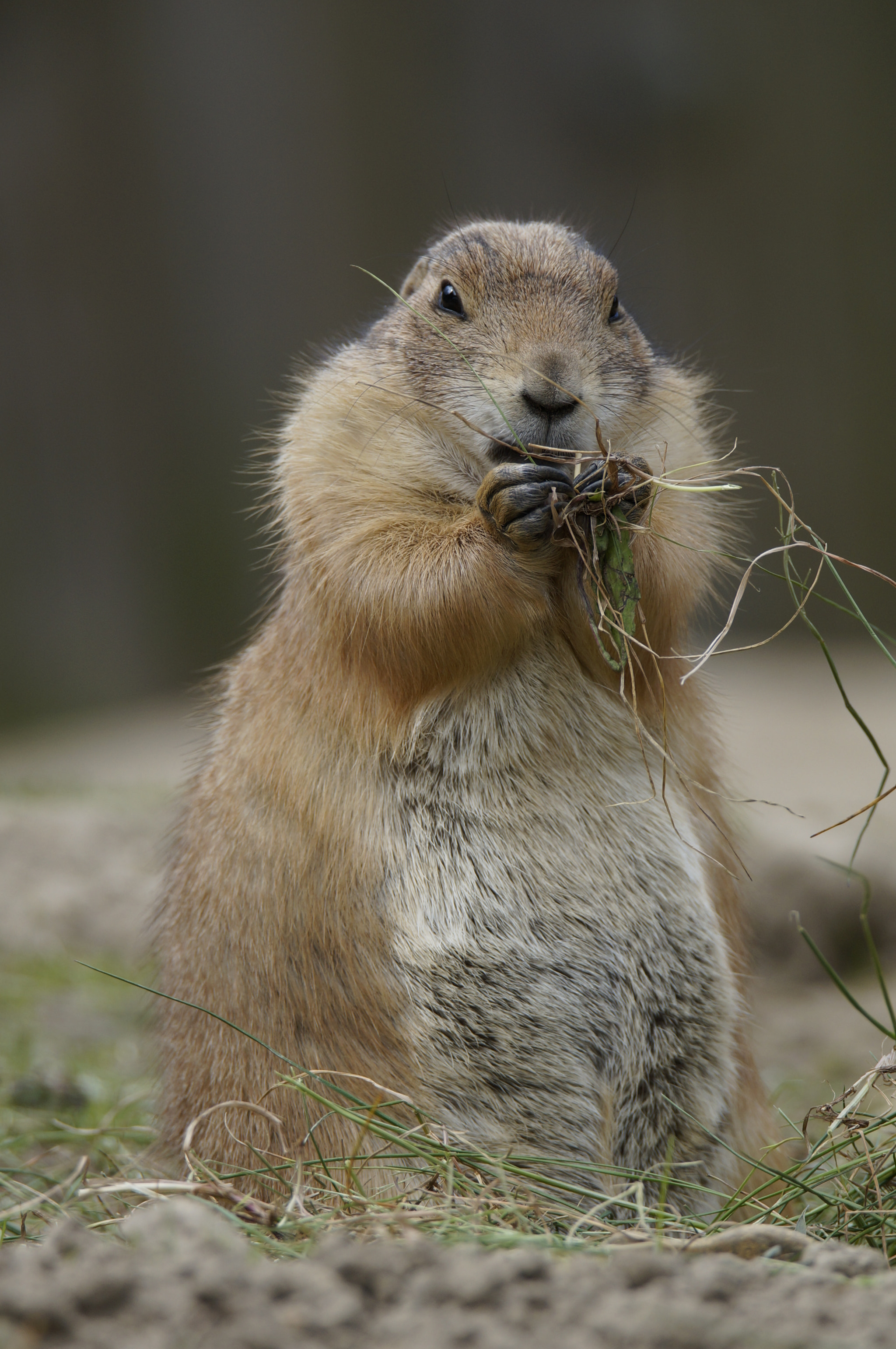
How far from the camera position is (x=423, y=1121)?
10.6 ft

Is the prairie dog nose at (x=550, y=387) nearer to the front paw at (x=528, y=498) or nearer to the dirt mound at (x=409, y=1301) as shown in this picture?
the front paw at (x=528, y=498)

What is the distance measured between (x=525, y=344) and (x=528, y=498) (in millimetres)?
620

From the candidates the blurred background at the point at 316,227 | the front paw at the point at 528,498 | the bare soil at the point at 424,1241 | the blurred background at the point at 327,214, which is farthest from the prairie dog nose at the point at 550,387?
the blurred background at the point at 327,214

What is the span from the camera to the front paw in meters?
3.56

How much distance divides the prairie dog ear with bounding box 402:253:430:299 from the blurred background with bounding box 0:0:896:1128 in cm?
886

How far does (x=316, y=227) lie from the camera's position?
14172 mm

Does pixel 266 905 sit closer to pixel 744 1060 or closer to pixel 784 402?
pixel 744 1060

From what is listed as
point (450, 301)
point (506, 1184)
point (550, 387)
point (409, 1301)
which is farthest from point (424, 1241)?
point (450, 301)

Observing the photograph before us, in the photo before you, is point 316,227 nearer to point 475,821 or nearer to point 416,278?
point 416,278

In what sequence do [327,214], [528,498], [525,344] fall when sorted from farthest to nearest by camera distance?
[327,214]
[525,344]
[528,498]

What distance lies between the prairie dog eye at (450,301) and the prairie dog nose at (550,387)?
1.86 feet

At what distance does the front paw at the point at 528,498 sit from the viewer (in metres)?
3.56

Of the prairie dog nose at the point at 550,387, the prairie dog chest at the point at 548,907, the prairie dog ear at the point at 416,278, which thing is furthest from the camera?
the prairie dog ear at the point at 416,278

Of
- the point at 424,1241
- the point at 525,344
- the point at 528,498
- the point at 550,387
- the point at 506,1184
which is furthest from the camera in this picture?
the point at 525,344
